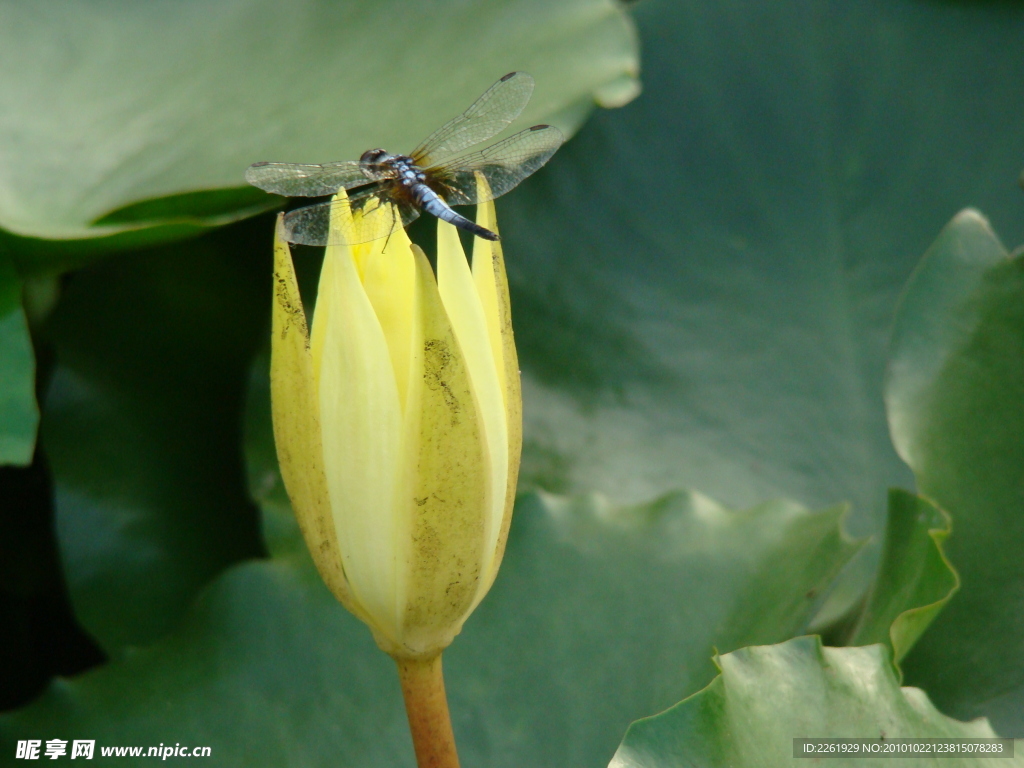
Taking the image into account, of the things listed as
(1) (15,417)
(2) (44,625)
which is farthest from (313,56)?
(2) (44,625)

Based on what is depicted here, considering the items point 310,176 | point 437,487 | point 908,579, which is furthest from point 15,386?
point 908,579

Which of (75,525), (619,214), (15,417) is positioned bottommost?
(75,525)

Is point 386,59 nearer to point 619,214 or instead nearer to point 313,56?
point 313,56

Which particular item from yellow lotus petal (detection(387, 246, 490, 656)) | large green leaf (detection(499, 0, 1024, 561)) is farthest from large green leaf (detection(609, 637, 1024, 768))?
large green leaf (detection(499, 0, 1024, 561))

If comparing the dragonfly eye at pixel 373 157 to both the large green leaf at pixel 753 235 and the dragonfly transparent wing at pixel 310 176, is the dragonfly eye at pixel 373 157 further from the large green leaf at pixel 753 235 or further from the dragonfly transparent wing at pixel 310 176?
the large green leaf at pixel 753 235

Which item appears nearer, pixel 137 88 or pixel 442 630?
pixel 442 630

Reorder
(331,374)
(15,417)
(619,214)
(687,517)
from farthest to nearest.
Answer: (619,214)
(687,517)
(15,417)
(331,374)
